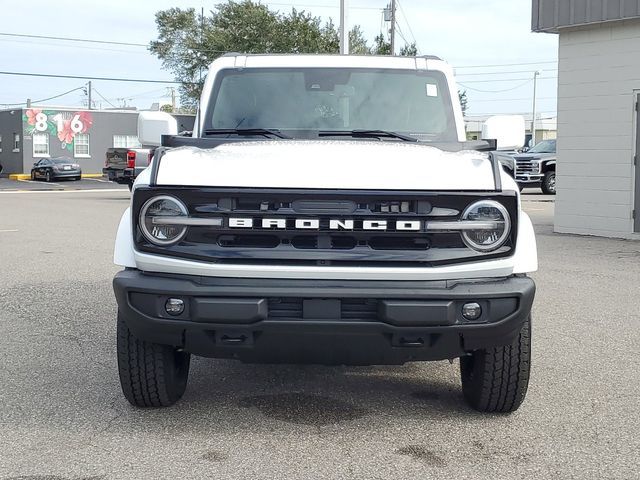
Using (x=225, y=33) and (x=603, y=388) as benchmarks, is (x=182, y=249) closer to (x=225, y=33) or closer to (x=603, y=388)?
(x=603, y=388)

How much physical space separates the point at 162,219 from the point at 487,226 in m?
1.51

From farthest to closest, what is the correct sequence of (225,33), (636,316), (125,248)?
(225,33)
(636,316)
(125,248)

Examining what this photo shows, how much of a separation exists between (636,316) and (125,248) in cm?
501

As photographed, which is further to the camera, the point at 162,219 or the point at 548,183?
the point at 548,183

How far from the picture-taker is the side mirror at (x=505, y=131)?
5508 mm

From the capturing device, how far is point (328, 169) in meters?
4.02

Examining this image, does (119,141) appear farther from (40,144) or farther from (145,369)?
(145,369)

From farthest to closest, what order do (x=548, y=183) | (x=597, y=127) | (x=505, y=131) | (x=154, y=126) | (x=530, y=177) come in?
(x=548, y=183) → (x=530, y=177) → (x=597, y=127) → (x=505, y=131) → (x=154, y=126)

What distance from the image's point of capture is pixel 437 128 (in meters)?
5.34

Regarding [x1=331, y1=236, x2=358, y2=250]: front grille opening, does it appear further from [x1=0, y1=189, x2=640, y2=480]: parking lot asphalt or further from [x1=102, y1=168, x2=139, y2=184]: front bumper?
[x1=102, y1=168, x2=139, y2=184]: front bumper

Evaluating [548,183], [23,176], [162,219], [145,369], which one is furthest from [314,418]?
[23,176]

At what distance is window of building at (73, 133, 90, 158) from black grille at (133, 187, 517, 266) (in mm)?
48705

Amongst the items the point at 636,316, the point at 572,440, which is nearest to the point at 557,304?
the point at 636,316

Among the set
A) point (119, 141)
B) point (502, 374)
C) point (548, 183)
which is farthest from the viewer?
point (119, 141)
